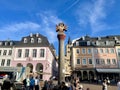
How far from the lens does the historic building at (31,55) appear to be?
4100cm

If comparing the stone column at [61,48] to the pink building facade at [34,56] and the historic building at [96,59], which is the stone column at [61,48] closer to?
the pink building facade at [34,56]

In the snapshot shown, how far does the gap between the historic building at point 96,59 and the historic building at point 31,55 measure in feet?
27.3

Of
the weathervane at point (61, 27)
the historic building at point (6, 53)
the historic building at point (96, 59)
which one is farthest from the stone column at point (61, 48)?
the historic building at point (6, 53)

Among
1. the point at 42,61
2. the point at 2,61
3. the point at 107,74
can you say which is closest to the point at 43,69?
the point at 42,61

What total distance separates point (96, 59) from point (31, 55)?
684 inches

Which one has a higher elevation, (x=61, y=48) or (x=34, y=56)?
(x=34, y=56)

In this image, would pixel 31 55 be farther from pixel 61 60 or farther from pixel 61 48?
pixel 61 60

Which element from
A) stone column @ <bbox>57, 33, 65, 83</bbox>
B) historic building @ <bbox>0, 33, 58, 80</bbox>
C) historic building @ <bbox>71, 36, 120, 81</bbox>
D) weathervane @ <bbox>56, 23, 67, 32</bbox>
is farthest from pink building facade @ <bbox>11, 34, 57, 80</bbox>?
stone column @ <bbox>57, 33, 65, 83</bbox>

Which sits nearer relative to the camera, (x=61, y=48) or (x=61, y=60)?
(x=61, y=60)

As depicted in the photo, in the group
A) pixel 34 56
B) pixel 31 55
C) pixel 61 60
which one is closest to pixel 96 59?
pixel 34 56

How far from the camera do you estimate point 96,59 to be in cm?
4541

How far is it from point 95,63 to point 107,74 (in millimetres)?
4217

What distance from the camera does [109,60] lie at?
4547 cm

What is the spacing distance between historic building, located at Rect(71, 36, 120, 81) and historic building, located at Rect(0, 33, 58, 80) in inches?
328
